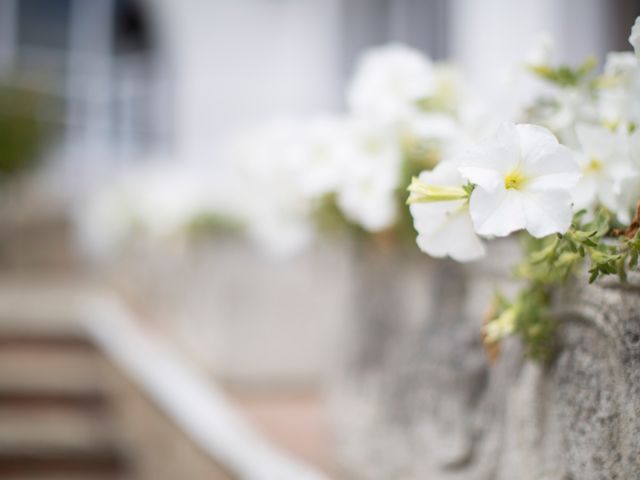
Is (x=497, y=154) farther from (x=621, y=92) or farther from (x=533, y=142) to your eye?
(x=621, y=92)

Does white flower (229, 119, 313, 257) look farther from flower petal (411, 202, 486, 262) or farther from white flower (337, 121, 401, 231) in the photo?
flower petal (411, 202, 486, 262)

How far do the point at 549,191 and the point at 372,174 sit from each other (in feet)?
1.59

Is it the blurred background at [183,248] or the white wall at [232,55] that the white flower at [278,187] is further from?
the white wall at [232,55]

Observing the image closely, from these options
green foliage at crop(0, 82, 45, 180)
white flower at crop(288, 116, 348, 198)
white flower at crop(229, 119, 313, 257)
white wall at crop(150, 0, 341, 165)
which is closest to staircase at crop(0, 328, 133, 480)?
white flower at crop(229, 119, 313, 257)

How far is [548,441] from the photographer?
35.5 inches

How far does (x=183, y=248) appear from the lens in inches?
114

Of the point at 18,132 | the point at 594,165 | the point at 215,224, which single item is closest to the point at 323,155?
the point at 594,165

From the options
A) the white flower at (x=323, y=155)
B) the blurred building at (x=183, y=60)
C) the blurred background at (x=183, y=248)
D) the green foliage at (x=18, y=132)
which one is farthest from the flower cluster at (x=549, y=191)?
the green foliage at (x=18, y=132)

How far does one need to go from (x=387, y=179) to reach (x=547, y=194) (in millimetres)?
458

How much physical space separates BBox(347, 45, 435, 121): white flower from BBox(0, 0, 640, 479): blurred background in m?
0.12

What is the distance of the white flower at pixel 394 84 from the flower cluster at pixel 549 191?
0.71ft

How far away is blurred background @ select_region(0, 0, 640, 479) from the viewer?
1907 mm

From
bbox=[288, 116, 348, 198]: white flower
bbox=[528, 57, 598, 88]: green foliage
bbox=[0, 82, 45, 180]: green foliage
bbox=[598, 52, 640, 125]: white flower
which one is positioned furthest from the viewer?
bbox=[0, 82, 45, 180]: green foliage

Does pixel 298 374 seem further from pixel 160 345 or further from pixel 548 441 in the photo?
pixel 548 441
